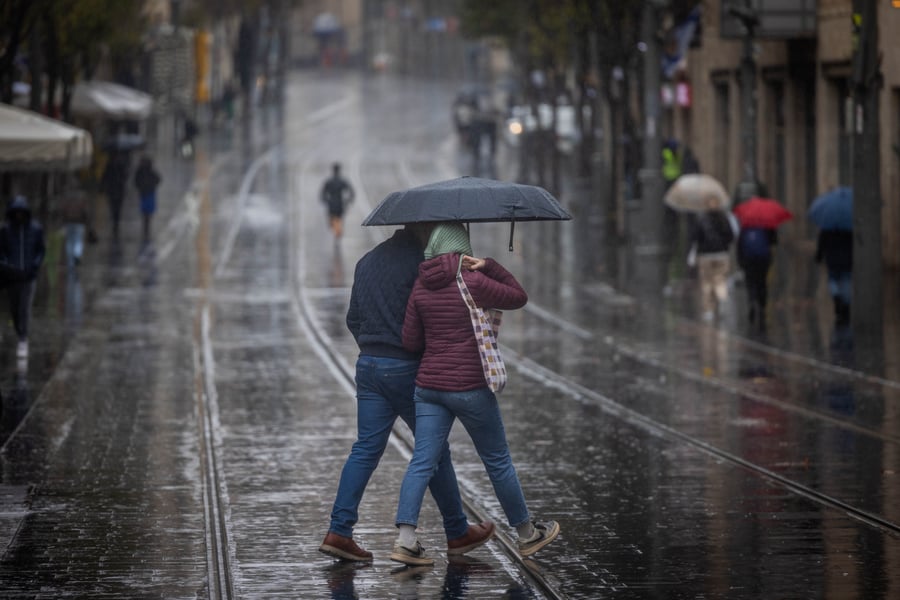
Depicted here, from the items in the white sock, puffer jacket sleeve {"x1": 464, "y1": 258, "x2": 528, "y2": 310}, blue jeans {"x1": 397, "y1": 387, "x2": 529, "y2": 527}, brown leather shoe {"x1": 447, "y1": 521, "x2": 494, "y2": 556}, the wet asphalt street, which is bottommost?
the wet asphalt street

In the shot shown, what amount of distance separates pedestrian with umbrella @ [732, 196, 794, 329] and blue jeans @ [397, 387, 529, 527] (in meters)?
13.0

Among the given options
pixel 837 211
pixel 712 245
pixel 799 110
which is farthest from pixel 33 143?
pixel 799 110

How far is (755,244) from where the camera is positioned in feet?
72.8

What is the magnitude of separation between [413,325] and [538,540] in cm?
133

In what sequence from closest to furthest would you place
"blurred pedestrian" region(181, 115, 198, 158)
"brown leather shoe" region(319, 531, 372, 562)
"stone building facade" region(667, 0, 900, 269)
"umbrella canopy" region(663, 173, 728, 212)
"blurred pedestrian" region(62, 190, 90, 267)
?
"brown leather shoe" region(319, 531, 372, 562)
"umbrella canopy" region(663, 173, 728, 212)
"stone building facade" region(667, 0, 900, 269)
"blurred pedestrian" region(62, 190, 90, 267)
"blurred pedestrian" region(181, 115, 198, 158)

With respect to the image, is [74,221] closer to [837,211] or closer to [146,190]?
[146,190]

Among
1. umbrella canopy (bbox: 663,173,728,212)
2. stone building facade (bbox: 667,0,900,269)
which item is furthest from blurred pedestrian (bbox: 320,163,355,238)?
umbrella canopy (bbox: 663,173,728,212)

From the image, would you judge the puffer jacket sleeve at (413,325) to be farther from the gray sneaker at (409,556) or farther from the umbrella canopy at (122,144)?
the umbrella canopy at (122,144)

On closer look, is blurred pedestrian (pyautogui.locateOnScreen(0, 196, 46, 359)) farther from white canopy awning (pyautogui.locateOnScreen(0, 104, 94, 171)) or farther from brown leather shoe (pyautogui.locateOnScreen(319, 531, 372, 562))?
brown leather shoe (pyautogui.locateOnScreen(319, 531, 372, 562))

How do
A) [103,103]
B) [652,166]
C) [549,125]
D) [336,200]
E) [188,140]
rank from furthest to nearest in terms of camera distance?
[188,140] → [549,125] → [103,103] → [336,200] → [652,166]

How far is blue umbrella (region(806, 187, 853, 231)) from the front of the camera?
2188 centimetres

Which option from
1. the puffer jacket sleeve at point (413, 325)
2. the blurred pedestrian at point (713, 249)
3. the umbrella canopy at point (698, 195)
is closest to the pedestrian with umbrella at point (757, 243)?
the blurred pedestrian at point (713, 249)

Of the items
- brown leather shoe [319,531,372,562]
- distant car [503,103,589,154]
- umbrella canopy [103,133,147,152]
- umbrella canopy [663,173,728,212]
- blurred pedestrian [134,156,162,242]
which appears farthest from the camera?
distant car [503,103,589,154]

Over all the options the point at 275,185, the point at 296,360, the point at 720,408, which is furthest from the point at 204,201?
the point at 720,408
